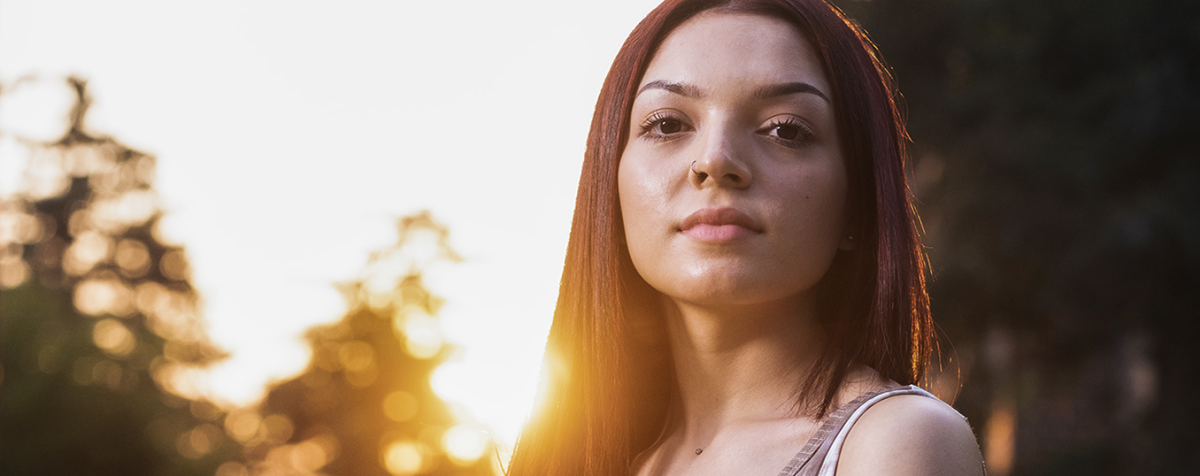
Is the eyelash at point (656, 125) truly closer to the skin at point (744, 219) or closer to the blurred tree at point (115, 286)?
the skin at point (744, 219)

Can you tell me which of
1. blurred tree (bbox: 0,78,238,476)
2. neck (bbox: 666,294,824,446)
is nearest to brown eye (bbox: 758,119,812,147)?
neck (bbox: 666,294,824,446)

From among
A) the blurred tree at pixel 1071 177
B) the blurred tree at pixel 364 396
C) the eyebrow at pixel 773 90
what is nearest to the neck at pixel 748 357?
the eyebrow at pixel 773 90

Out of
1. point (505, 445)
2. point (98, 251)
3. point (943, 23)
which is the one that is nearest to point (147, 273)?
point (98, 251)

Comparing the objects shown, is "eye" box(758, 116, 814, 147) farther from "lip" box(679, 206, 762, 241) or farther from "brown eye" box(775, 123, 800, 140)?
"lip" box(679, 206, 762, 241)

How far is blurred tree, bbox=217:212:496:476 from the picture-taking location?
39.2m

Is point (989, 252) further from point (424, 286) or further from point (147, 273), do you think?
point (147, 273)

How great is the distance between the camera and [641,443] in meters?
2.90

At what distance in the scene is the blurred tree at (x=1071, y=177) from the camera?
559 inches

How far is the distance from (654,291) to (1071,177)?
13.6 metres

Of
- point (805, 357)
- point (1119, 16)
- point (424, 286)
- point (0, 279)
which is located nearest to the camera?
point (805, 357)

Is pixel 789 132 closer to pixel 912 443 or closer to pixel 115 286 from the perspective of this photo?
pixel 912 443

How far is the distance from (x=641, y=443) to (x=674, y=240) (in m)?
0.72

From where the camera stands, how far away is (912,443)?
6.70ft

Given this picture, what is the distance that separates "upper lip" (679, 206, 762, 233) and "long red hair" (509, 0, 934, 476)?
1.07ft
